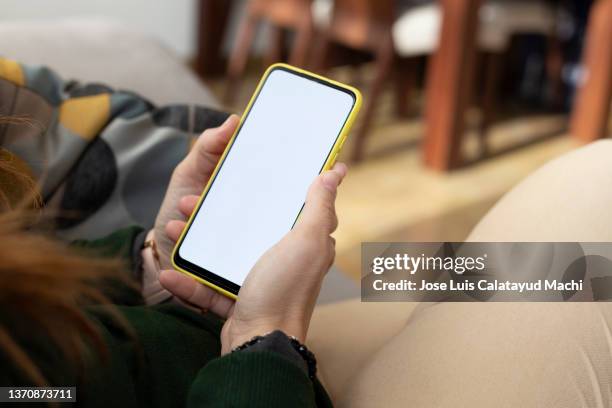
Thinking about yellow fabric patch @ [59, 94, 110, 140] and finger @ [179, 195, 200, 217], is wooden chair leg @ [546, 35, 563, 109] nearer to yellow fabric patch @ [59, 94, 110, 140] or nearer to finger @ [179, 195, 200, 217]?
yellow fabric patch @ [59, 94, 110, 140]

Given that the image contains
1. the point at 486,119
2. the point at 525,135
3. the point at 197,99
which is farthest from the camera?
the point at 525,135

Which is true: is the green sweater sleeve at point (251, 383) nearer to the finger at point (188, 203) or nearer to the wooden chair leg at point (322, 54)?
the finger at point (188, 203)

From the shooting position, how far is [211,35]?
Answer: 3211 millimetres

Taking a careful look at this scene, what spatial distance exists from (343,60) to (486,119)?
544mm

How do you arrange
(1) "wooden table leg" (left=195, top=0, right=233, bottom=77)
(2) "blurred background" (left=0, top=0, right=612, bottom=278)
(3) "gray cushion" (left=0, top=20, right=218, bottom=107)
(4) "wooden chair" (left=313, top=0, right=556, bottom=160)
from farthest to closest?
(1) "wooden table leg" (left=195, top=0, right=233, bottom=77) < (4) "wooden chair" (left=313, top=0, right=556, bottom=160) < (2) "blurred background" (left=0, top=0, right=612, bottom=278) < (3) "gray cushion" (left=0, top=20, right=218, bottom=107)

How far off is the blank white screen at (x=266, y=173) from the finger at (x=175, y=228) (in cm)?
1

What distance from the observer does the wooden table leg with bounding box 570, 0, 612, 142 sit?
2.44m

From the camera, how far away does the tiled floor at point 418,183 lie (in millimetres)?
1988

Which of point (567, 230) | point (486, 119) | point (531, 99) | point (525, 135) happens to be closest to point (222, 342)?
point (567, 230)

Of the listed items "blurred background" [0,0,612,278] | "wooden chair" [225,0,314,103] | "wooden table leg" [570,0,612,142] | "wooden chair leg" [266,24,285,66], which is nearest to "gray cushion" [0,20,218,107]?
"blurred background" [0,0,612,278]

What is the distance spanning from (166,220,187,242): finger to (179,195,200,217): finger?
1 cm

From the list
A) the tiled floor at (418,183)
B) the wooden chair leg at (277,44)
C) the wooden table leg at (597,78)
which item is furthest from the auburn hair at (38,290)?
the wooden chair leg at (277,44)

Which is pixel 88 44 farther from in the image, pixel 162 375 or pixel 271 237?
pixel 162 375

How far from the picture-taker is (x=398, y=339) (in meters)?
0.68
